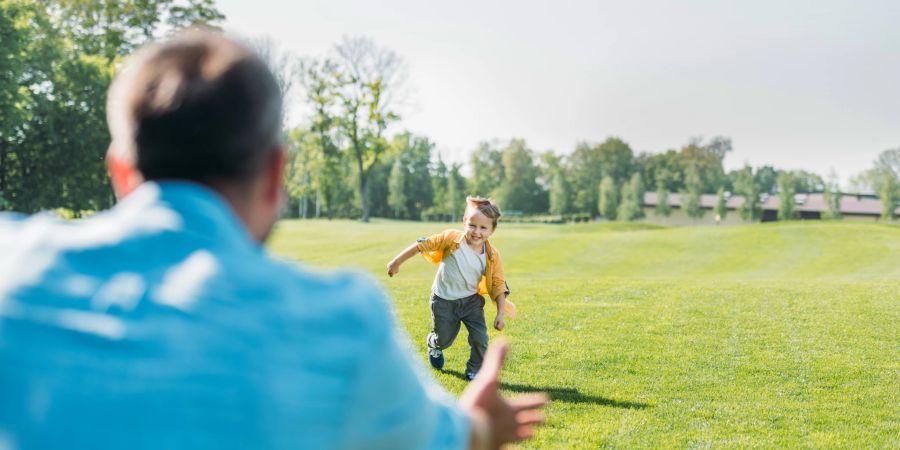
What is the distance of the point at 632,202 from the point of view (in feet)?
301

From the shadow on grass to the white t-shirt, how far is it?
1029mm

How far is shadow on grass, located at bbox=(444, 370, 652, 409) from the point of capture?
7.03 meters

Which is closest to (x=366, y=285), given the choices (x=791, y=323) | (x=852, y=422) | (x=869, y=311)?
(x=852, y=422)

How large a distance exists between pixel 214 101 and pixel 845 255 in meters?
30.0

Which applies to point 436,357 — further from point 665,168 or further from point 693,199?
point 665,168

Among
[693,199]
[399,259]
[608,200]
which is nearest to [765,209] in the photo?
[693,199]

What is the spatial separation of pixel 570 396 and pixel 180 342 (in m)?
6.63

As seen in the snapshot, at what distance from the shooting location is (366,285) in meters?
1.13

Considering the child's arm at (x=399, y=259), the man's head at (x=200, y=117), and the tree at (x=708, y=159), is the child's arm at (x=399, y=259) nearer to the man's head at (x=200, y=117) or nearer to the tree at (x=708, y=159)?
the man's head at (x=200, y=117)

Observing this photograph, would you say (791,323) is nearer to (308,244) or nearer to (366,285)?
(366,285)

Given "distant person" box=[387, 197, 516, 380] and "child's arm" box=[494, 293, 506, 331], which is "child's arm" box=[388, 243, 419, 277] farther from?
"child's arm" box=[494, 293, 506, 331]

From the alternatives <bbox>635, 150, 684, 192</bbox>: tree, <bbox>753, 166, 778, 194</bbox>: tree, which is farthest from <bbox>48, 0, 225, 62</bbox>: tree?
<bbox>753, 166, 778, 194</bbox>: tree

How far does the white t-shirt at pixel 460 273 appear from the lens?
8055 mm

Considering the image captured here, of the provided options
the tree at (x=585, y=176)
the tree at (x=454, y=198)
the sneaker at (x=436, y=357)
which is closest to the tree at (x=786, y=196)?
the tree at (x=585, y=176)
